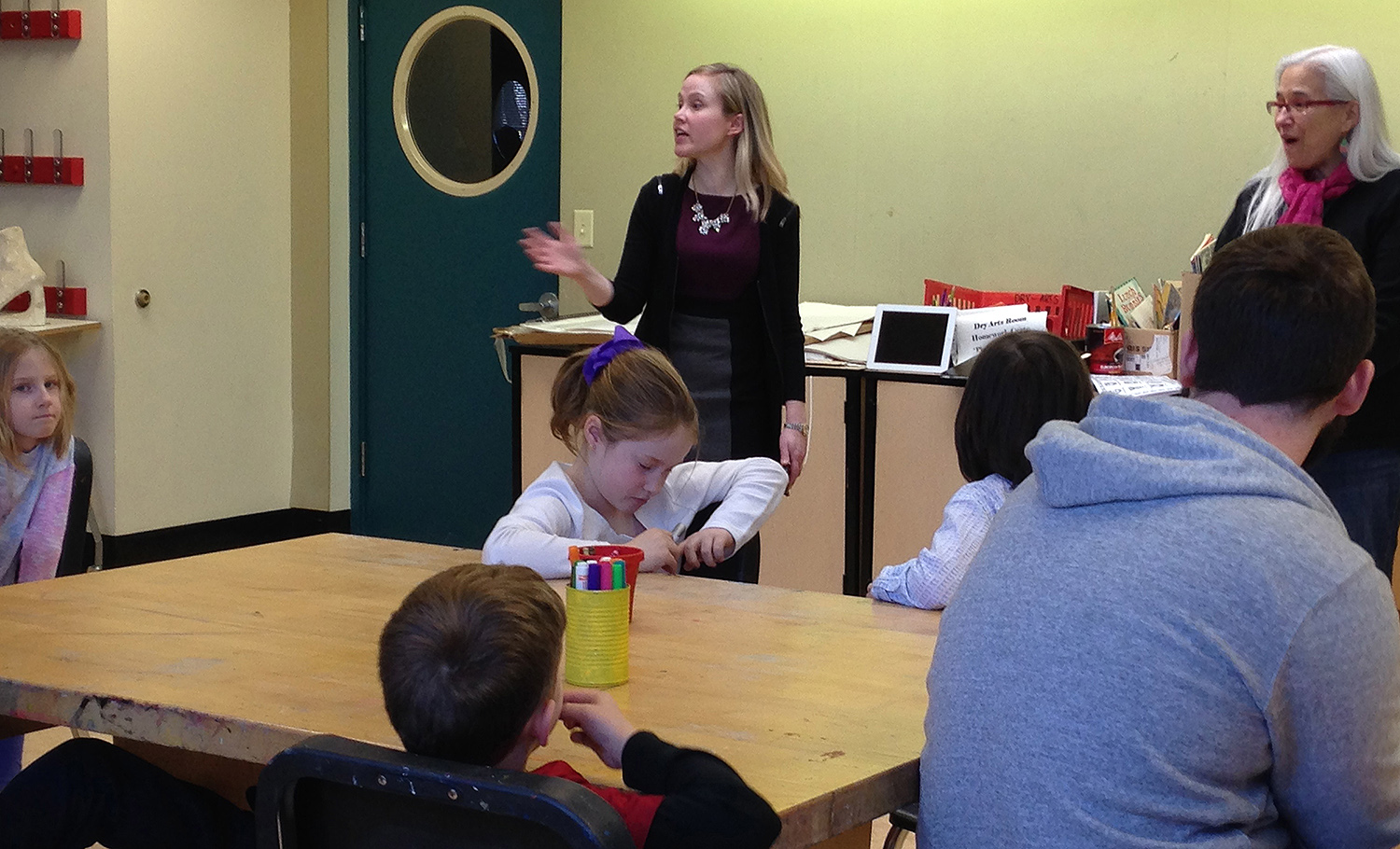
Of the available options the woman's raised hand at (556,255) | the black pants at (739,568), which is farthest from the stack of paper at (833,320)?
the black pants at (739,568)

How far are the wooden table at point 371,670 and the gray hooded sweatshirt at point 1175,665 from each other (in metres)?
0.15

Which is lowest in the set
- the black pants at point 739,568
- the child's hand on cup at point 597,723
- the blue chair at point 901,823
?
the blue chair at point 901,823

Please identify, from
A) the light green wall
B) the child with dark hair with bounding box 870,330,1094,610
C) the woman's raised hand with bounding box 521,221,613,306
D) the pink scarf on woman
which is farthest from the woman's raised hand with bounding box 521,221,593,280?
the light green wall

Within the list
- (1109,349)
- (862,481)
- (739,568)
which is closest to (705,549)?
(739,568)

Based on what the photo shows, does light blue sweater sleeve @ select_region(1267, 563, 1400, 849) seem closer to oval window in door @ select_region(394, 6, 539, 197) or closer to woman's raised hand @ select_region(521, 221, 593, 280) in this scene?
woman's raised hand @ select_region(521, 221, 593, 280)

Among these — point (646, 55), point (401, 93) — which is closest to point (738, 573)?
point (646, 55)

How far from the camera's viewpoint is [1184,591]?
1.18m

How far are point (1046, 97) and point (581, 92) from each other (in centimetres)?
162

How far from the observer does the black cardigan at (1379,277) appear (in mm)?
2789

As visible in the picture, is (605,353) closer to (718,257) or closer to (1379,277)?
(718,257)

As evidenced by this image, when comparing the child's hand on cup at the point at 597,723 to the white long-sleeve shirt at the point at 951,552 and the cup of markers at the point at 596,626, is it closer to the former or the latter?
the cup of markers at the point at 596,626

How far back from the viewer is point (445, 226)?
5297mm

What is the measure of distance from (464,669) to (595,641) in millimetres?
383

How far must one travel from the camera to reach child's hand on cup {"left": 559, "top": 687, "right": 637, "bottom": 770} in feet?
4.46
